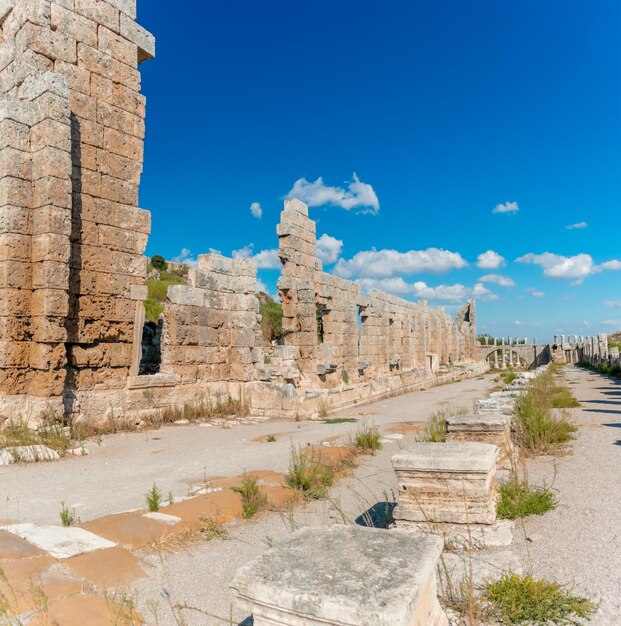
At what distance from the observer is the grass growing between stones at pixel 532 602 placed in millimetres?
2592

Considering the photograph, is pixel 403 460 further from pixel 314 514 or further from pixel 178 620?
pixel 178 620

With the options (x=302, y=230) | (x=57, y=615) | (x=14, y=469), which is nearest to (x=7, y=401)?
(x=14, y=469)

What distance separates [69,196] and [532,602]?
798 centimetres

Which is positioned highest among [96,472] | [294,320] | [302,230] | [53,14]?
[53,14]

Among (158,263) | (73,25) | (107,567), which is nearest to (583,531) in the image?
(107,567)

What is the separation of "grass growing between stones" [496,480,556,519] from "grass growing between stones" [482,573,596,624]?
1424mm

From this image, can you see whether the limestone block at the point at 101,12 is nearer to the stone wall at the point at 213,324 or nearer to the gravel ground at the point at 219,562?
the stone wall at the point at 213,324

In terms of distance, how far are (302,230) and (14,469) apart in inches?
382

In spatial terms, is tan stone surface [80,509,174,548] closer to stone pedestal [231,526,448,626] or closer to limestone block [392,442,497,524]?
stone pedestal [231,526,448,626]

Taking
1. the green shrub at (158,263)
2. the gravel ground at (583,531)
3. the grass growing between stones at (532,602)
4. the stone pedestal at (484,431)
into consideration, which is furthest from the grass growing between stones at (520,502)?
the green shrub at (158,263)

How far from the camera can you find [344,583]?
1992 millimetres

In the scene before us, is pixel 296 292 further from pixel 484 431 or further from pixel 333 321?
pixel 484 431

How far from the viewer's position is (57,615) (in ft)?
8.41

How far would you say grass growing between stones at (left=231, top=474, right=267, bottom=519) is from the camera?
14.4 ft
